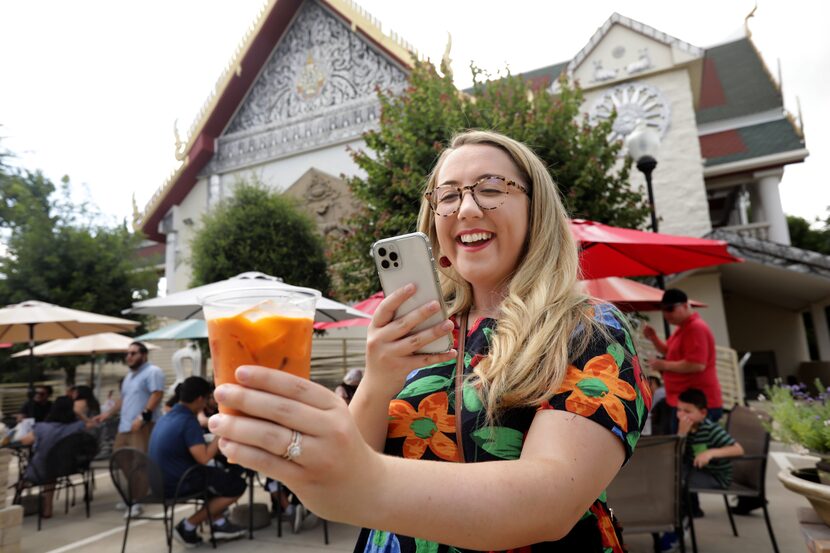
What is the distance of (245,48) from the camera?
16.9 meters

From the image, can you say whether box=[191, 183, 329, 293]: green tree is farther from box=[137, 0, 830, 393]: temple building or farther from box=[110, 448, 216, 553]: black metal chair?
box=[110, 448, 216, 553]: black metal chair

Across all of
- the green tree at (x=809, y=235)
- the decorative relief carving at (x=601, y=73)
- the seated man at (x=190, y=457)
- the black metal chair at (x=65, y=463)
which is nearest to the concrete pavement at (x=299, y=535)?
the seated man at (x=190, y=457)

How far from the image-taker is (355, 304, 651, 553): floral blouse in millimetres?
938

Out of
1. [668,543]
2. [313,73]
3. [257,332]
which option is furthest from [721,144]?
[257,332]

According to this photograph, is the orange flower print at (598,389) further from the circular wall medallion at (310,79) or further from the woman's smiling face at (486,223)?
the circular wall medallion at (310,79)

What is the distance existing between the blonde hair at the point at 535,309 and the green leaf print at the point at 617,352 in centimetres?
4

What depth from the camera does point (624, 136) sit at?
1368 centimetres

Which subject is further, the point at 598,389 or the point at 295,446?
the point at 598,389

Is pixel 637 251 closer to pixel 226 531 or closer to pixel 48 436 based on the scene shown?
pixel 226 531

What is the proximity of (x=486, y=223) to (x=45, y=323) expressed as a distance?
31.9ft

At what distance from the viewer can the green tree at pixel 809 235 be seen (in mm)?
27469

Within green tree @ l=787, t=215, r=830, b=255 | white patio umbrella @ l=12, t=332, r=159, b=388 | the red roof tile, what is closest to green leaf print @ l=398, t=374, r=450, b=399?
white patio umbrella @ l=12, t=332, r=159, b=388

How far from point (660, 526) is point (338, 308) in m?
4.20

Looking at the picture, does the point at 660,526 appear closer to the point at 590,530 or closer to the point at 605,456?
the point at 590,530
